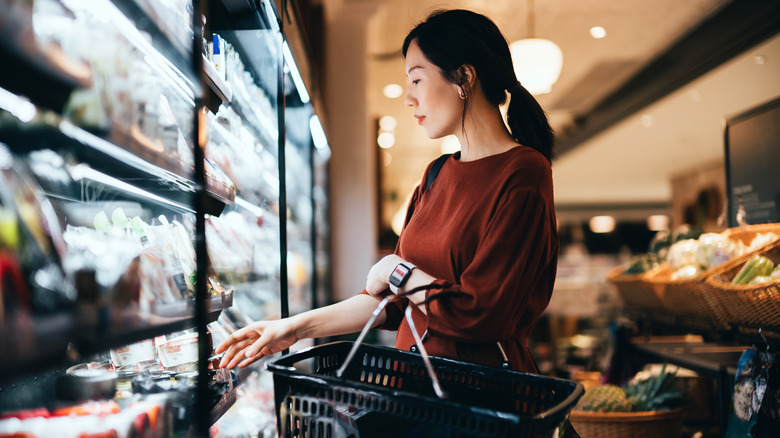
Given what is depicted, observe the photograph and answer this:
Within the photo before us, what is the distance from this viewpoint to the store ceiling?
502cm

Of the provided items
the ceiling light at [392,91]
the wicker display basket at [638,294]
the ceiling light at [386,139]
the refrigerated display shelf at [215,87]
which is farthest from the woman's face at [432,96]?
the ceiling light at [386,139]

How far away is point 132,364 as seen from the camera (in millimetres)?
1182

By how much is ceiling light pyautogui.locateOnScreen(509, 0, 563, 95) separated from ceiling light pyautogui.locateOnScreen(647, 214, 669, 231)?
18.1 metres

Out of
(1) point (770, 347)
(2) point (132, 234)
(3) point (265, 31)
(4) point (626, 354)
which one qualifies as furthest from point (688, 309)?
(2) point (132, 234)

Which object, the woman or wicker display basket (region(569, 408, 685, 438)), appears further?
wicker display basket (region(569, 408, 685, 438))

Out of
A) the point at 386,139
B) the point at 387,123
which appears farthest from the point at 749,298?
the point at 386,139

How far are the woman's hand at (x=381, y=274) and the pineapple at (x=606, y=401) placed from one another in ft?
4.83

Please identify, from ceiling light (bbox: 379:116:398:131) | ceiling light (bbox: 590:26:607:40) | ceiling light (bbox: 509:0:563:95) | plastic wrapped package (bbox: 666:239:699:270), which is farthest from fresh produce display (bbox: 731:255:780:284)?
ceiling light (bbox: 379:116:398:131)

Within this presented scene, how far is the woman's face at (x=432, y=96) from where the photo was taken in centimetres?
130

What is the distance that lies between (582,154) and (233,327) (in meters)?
9.62

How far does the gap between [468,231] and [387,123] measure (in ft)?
25.5

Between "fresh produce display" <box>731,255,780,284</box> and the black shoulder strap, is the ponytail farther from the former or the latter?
"fresh produce display" <box>731,255,780,284</box>

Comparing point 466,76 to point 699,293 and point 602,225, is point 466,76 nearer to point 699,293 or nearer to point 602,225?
point 699,293

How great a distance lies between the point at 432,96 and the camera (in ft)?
4.30
